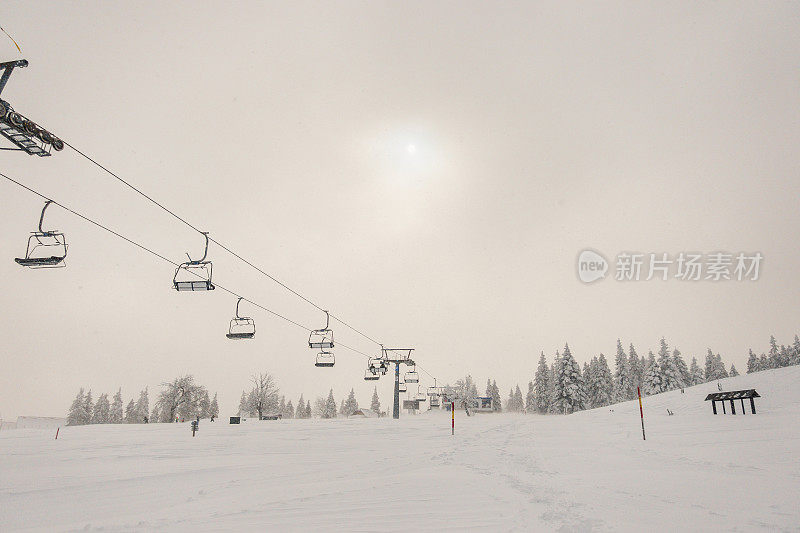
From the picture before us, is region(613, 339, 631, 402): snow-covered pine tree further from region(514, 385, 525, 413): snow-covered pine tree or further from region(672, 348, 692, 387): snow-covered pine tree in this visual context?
region(514, 385, 525, 413): snow-covered pine tree

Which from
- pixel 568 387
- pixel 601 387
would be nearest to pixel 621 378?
pixel 601 387

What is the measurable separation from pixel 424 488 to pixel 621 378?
97.6m

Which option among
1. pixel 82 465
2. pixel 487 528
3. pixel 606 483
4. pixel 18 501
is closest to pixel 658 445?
pixel 606 483

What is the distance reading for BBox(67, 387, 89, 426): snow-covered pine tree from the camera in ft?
369

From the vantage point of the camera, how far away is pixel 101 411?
11938cm

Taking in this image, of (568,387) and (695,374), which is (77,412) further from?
(695,374)

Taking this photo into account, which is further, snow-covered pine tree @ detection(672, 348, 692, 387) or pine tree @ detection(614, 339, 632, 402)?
pine tree @ detection(614, 339, 632, 402)

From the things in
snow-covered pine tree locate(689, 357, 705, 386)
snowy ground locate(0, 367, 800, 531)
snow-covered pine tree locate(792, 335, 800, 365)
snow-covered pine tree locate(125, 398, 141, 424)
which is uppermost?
snow-covered pine tree locate(792, 335, 800, 365)

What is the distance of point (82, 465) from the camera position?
15336 mm

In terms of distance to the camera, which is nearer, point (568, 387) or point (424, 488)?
point (424, 488)

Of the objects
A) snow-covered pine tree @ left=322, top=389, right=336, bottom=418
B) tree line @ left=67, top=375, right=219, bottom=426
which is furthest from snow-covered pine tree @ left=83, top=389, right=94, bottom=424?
snow-covered pine tree @ left=322, top=389, right=336, bottom=418

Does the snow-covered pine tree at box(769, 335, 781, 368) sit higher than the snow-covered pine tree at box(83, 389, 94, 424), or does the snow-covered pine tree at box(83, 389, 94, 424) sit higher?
the snow-covered pine tree at box(769, 335, 781, 368)

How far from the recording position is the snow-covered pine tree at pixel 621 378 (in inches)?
3583

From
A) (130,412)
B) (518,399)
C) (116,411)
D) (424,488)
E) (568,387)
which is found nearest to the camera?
(424,488)
